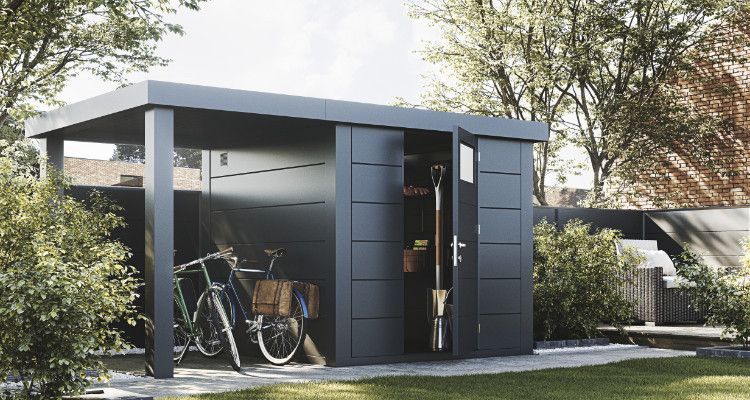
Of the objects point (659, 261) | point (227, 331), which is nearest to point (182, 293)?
point (227, 331)

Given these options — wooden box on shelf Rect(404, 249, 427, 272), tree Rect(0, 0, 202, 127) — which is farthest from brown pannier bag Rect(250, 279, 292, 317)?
tree Rect(0, 0, 202, 127)

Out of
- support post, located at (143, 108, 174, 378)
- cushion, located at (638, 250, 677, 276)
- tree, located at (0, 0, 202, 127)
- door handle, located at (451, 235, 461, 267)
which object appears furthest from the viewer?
tree, located at (0, 0, 202, 127)

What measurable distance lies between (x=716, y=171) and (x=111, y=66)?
11669 millimetres

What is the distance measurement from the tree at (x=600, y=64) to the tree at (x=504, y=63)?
0.03 meters

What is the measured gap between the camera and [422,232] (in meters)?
11.3

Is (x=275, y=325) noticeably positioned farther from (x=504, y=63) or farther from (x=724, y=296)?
(x=504, y=63)

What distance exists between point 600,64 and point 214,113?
14750 mm

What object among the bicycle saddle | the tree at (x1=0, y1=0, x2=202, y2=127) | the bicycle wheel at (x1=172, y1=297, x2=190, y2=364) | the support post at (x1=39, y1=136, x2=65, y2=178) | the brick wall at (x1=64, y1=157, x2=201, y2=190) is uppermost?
the tree at (x1=0, y1=0, x2=202, y2=127)

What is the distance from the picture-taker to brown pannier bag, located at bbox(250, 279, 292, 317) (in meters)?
9.22

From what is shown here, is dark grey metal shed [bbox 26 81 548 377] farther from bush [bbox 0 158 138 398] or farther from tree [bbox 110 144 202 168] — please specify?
tree [bbox 110 144 202 168]

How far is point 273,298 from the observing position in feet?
30.5

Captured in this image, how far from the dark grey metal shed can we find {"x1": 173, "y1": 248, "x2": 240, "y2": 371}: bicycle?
0.84m

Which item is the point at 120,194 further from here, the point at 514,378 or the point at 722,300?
the point at 722,300

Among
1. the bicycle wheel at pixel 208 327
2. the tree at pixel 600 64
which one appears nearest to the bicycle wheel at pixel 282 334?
the bicycle wheel at pixel 208 327
